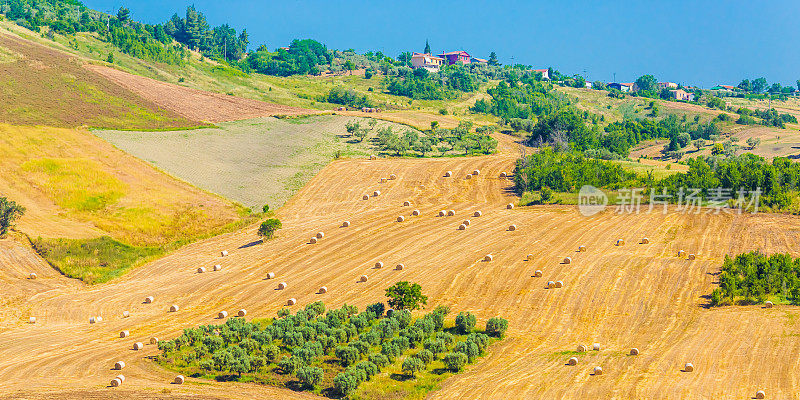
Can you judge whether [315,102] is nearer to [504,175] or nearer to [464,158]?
[464,158]

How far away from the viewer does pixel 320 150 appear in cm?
11081

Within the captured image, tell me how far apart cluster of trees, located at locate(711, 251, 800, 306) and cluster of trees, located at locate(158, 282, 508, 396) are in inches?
627

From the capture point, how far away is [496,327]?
1746 inches

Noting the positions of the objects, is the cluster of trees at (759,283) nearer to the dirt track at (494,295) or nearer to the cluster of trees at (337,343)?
the dirt track at (494,295)

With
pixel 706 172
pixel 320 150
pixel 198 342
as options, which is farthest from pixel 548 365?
pixel 320 150

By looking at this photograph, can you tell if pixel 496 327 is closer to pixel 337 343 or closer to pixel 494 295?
pixel 494 295

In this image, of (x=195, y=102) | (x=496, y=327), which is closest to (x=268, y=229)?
(x=496, y=327)

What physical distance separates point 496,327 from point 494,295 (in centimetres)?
819

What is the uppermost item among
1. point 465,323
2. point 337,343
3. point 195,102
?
point 195,102

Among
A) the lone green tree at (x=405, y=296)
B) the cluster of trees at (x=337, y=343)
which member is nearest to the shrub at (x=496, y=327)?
the cluster of trees at (x=337, y=343)

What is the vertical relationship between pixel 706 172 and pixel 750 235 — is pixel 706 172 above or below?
above

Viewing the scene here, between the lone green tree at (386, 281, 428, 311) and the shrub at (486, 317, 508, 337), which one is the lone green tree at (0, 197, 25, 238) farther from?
the shrub at (486, 317, 508, 337)

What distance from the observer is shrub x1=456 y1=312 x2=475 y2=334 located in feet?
148

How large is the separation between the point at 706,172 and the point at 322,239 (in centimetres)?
4236
